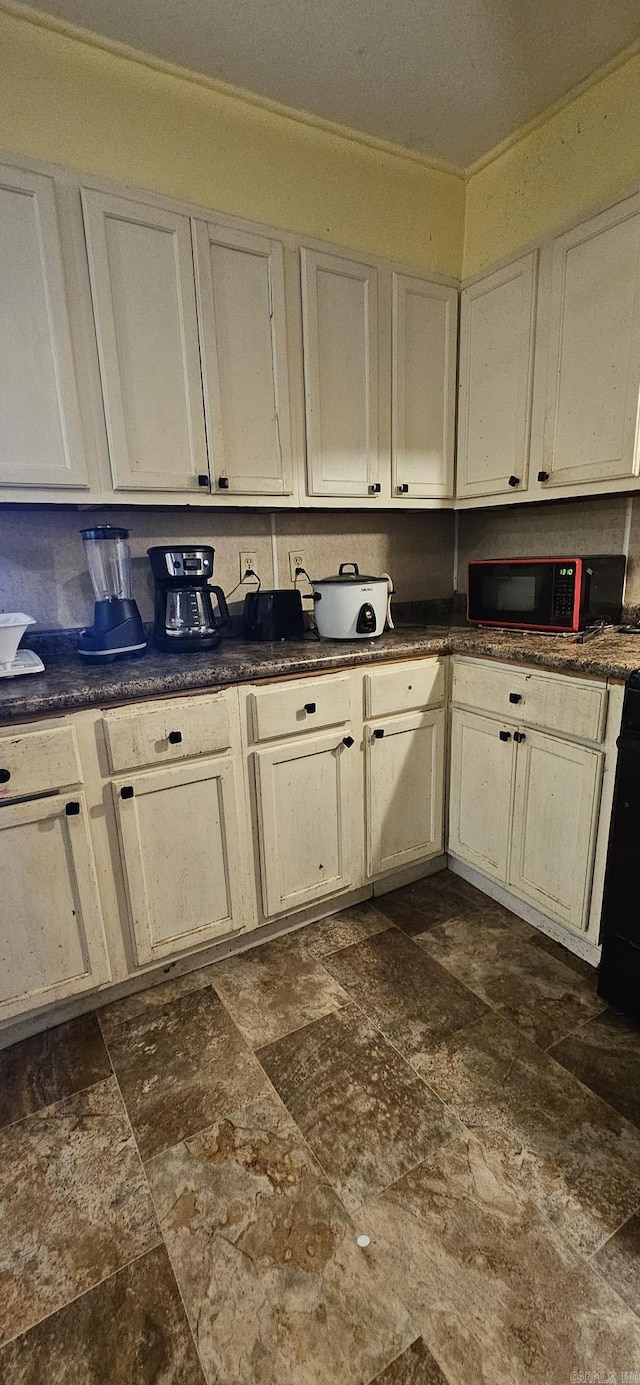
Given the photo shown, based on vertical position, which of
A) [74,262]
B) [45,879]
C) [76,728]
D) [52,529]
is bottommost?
[45,879]

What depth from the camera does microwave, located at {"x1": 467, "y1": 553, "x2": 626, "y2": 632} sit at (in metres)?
1.85

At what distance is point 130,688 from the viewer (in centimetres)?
145

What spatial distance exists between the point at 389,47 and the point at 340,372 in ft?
2.54

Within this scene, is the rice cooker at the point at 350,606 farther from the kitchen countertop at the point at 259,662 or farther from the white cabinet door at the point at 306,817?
the white cabinet door at the point at 306,817

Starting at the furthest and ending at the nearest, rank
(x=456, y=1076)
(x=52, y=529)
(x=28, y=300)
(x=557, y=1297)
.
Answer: (x=52, y=529)
(x=28, y=300)
(x=456, y=1076)
(x=557, y=1297)

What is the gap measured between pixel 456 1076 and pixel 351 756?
2.90 feet

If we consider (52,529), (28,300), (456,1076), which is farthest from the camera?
(52,529)

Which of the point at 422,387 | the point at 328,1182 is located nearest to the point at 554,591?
the point at 422,387

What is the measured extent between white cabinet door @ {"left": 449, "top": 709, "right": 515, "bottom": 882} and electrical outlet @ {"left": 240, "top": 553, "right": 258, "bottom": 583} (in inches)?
35.7

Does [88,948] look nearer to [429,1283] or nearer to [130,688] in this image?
→ [130,688]

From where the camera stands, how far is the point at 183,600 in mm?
1803

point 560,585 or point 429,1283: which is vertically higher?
point 560,585

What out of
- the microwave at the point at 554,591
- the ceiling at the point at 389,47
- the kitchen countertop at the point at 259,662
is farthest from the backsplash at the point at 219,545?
the ceiling at the point at 389,47

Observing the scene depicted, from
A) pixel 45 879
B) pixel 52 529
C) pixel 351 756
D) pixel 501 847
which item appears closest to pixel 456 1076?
pixel 501 847
